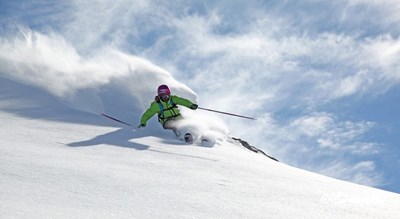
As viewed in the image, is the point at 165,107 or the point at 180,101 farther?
the point at 180,101

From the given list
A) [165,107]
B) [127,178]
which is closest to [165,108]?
[165,107]

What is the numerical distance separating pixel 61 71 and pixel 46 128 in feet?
17.3

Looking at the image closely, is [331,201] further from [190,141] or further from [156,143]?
[190,141]

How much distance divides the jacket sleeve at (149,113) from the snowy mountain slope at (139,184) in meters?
2.23

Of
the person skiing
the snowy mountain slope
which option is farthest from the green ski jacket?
the snowy mountain slope

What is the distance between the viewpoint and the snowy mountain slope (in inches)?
138

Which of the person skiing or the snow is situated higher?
the person skiing

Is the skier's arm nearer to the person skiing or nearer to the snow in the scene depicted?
the person skiing

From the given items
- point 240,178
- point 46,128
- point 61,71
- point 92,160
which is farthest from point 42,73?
point 240,178

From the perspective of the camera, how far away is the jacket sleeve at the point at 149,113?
10.1 m

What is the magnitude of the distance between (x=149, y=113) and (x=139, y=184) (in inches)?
235

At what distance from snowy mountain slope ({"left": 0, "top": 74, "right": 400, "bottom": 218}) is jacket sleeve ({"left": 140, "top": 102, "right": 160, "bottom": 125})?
2.23 m

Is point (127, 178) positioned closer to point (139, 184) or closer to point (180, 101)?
point (139, 184)

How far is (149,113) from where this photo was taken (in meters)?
10.3
